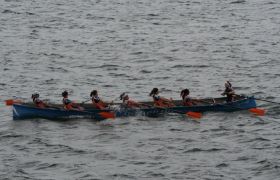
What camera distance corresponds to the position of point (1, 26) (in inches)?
3137

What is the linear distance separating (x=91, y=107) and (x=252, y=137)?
482 inches

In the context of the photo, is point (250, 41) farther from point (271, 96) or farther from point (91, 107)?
point (91, 107)

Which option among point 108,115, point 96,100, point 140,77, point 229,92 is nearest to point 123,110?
point 108,115

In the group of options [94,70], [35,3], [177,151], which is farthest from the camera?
[35,3]

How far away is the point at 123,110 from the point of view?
4581 cm

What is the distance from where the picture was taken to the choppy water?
37625mm

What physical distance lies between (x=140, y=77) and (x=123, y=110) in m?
12.3

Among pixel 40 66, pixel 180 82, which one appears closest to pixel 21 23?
pixel 40 66

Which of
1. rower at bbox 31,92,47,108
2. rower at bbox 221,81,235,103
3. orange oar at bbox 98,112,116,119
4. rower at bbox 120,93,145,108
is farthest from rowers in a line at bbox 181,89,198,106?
rower at bbox 31,92,47,108

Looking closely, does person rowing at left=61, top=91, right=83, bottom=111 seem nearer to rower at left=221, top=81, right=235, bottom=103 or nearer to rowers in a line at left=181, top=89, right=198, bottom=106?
rowers in a line at left=181, top=89, right=198, bottom=106

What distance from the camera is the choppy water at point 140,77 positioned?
3762 cm

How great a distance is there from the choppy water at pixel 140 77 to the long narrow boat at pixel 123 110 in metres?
0.63

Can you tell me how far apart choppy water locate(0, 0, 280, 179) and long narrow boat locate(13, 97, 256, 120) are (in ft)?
2.08

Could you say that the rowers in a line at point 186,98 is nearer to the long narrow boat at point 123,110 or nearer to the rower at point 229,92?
the long narrow boat at point 123,110
